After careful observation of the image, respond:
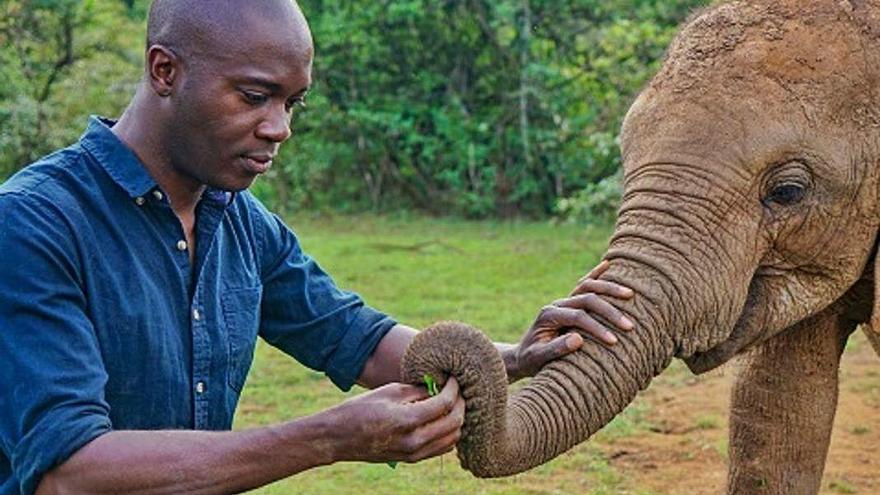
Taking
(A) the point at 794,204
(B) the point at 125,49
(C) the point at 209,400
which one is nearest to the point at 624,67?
(B) the point at 125,49

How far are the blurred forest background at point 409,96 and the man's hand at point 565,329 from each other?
11.2 m

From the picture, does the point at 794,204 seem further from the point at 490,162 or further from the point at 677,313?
the point at 490,162

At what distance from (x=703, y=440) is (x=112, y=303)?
4.91 meters

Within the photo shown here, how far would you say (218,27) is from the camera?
3.51 m

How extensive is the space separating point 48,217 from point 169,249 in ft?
1.17

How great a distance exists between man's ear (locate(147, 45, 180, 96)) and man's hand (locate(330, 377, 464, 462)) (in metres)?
0.84

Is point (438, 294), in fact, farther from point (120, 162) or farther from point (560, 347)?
point (120, 162)

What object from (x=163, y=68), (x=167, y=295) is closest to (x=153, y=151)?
(x=163, y=68)

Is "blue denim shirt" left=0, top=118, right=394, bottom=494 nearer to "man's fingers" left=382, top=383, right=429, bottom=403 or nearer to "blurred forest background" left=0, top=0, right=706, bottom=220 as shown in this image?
"man's fingers" left=382, top=383, right=429, bottom=403

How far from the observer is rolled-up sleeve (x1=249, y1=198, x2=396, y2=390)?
4.30 metres

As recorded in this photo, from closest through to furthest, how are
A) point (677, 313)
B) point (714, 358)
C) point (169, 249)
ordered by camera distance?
point (169, 249), point (677, 313), point (714, 358)

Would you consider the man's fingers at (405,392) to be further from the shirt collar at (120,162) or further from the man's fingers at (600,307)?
the man's fingers at (600,307)

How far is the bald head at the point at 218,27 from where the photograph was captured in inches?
138

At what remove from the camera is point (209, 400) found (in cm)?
383
